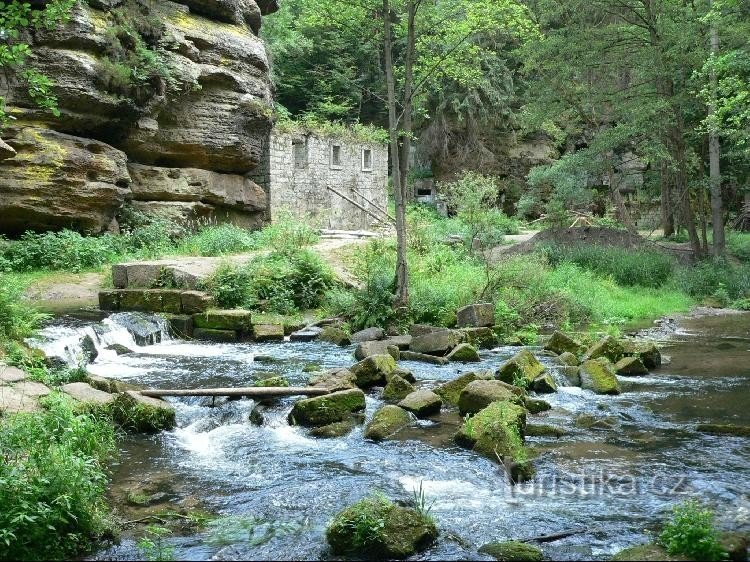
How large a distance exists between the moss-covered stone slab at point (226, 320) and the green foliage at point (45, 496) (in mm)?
8170

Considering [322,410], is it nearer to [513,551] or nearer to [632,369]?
[513,551]

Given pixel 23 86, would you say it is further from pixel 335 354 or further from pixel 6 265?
pixel 335 354

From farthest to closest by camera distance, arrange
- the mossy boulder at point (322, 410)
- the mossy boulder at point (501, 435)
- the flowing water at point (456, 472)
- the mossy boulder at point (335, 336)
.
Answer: the mossy boulder at point (335, 336) → the mossy boulder at point (322, 410) → the mossy boulder at point (501, 435) → the flowing water at point (456, 472)

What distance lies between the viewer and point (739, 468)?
690 centimetres

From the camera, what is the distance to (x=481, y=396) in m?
8.86

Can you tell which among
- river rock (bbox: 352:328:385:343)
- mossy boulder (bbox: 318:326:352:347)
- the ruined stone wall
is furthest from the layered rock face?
river rock (bbox: 352:328:385:343)

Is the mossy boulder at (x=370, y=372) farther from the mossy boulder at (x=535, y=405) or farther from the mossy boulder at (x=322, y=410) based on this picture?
the mossy boulder at (x=535, y=405)

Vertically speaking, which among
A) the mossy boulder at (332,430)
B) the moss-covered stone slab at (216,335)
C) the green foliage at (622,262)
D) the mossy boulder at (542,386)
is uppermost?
the green foliage at (622,262)

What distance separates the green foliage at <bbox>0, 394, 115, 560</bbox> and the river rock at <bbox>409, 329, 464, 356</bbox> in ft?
25.1

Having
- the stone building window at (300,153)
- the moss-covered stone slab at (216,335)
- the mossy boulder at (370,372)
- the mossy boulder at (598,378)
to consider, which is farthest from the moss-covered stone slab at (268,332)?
the stone building window at (300,153)

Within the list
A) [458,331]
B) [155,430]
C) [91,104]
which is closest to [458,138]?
[91,104]

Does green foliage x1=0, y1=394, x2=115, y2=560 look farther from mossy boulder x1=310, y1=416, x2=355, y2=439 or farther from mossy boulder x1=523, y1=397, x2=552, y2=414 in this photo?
mossy boulder x1=523, y1=397, x2=552, y2=414

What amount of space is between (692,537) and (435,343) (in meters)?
8.25

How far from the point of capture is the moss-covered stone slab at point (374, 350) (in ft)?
40.3
